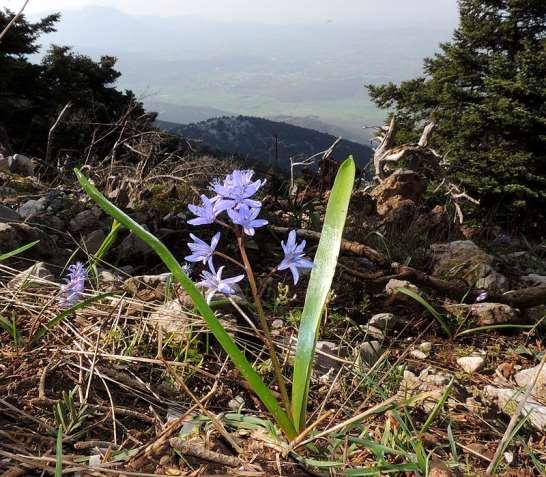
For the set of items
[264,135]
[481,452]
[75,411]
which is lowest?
[264,135]

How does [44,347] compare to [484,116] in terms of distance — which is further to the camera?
[484,116]

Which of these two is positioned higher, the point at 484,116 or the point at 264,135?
the point at 484,116

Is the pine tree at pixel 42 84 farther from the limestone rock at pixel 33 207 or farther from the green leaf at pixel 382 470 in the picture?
the green leaf at pixel 382 470

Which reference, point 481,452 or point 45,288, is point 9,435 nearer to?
point 45,288

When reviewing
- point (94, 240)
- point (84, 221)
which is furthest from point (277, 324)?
point (84, 221)

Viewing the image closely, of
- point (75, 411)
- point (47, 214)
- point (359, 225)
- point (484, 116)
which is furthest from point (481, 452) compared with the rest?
point (484, 116)

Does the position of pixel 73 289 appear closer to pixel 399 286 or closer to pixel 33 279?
pixel 33 279

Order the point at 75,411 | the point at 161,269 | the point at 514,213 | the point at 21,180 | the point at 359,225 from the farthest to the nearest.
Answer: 1. the point at 514,213
2. the point at 21,180
3. the point at 359,225
4. the point at 161,269
5. the point at 75,411
